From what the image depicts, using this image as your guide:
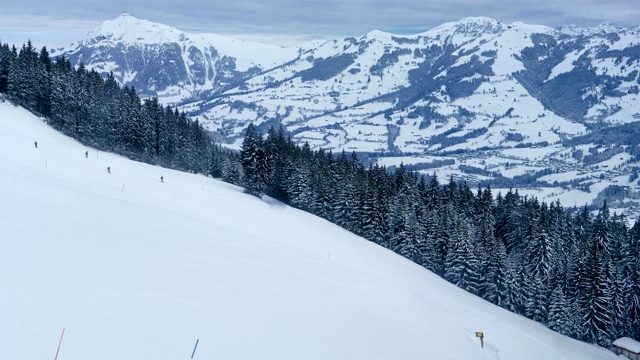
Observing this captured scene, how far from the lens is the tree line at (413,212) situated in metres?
58.9

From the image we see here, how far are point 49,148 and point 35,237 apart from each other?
42912 mm

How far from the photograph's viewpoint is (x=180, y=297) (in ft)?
57.9

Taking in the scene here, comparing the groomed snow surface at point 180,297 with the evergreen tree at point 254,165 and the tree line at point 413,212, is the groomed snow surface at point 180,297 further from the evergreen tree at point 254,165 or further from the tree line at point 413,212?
the evergreen tree at point 254,165

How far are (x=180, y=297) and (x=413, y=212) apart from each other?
174 ft

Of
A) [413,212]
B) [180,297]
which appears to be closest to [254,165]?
[413,212]

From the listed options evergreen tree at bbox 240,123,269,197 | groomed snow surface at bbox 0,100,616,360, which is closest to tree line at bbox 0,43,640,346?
evergreen tree at bbox 240,123,269,197

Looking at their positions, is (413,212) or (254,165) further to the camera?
(254,165)

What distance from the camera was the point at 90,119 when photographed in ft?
278

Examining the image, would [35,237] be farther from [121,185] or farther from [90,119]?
[90,119]

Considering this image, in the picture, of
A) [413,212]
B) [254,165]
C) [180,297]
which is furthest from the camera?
[254,165]

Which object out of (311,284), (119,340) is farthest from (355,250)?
(119,340)

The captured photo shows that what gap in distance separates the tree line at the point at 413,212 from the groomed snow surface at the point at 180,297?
21743mm

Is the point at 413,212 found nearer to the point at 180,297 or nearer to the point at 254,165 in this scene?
the point at 254,165

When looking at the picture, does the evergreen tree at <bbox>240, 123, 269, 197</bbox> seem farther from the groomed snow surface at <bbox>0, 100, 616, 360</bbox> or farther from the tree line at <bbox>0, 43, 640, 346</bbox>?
the groomed snow surface at <bbox>0, 100, 616, 360</bbox>
